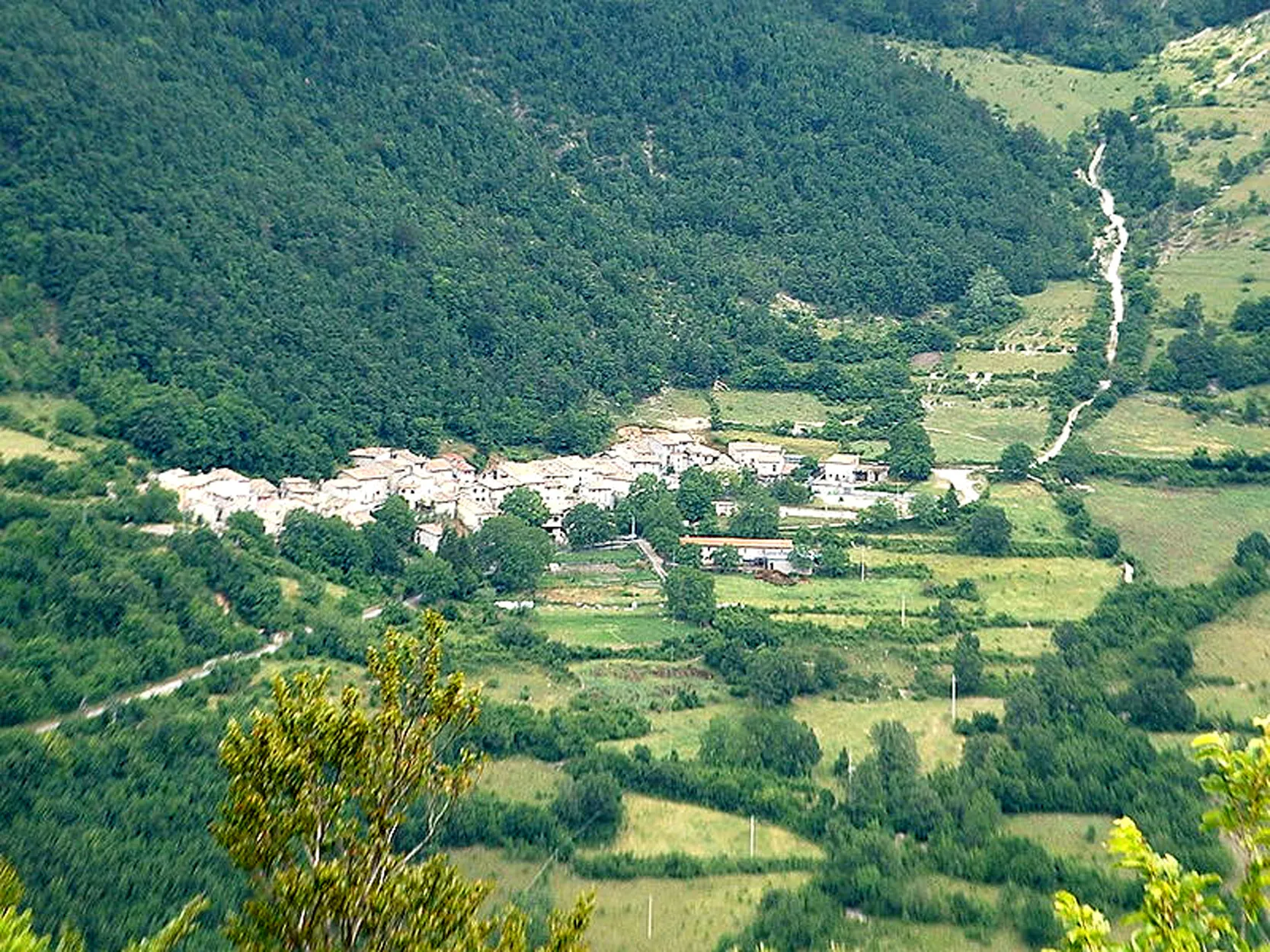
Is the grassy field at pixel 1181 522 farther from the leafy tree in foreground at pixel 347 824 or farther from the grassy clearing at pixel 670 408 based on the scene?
the leafy tree in foreground at pixel 347 824

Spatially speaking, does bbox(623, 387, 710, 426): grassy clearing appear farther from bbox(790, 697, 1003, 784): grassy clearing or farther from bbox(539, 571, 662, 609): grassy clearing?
bbox(790, 697, 1003, 784): grassy clearing

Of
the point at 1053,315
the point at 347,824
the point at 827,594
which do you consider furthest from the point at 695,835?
the point at 1053,315

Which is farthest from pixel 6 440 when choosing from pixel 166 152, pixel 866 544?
A: pixel 866 544

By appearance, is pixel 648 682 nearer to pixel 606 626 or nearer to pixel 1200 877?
pixel 606 626

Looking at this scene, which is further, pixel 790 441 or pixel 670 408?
pixel 670 408

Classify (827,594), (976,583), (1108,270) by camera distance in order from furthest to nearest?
(1108,270) → (976,583) → (827,594)

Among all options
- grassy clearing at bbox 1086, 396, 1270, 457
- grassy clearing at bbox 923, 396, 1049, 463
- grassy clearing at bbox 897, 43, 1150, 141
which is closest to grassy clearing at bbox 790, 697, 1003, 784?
grassy clearing at bbox 923, 396, 1049, 463
